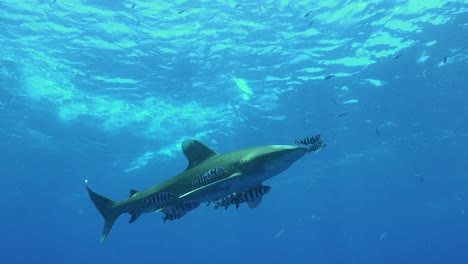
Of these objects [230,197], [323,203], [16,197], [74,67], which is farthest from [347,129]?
[16,197]

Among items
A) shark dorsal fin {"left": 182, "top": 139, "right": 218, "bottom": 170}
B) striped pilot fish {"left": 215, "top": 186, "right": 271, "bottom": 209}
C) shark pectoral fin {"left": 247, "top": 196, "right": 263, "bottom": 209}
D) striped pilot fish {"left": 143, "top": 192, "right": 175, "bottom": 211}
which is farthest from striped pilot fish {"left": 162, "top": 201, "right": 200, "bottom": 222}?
shark pectoral fin {"left": 247, "top": 196, "right": 263, "bottom": 209}

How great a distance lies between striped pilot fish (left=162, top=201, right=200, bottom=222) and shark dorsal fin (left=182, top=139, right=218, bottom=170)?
78 centimetres

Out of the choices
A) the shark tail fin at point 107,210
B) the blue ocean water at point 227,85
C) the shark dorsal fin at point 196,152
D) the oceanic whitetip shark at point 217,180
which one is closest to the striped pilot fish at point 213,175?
the oceanic whitetip shark at point 217,180

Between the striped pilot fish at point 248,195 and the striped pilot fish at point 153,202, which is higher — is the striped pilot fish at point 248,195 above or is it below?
below

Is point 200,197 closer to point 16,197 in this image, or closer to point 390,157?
point 390,157

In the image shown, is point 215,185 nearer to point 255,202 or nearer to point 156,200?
point 255,202

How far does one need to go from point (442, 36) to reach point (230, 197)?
1892cm

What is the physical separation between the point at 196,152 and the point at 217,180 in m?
1.20

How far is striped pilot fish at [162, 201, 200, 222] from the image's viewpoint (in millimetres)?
6662

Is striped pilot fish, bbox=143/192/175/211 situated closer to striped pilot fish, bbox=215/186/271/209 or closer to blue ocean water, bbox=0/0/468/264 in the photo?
striped pilot fish, bbox=215/186/271/209

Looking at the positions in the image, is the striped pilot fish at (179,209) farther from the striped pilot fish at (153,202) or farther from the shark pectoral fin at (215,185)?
the shark pectoral fin at (215,185)

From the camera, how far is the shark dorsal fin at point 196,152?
7186 mm

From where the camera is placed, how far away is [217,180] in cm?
619

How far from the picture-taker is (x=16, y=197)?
62.3 meters
